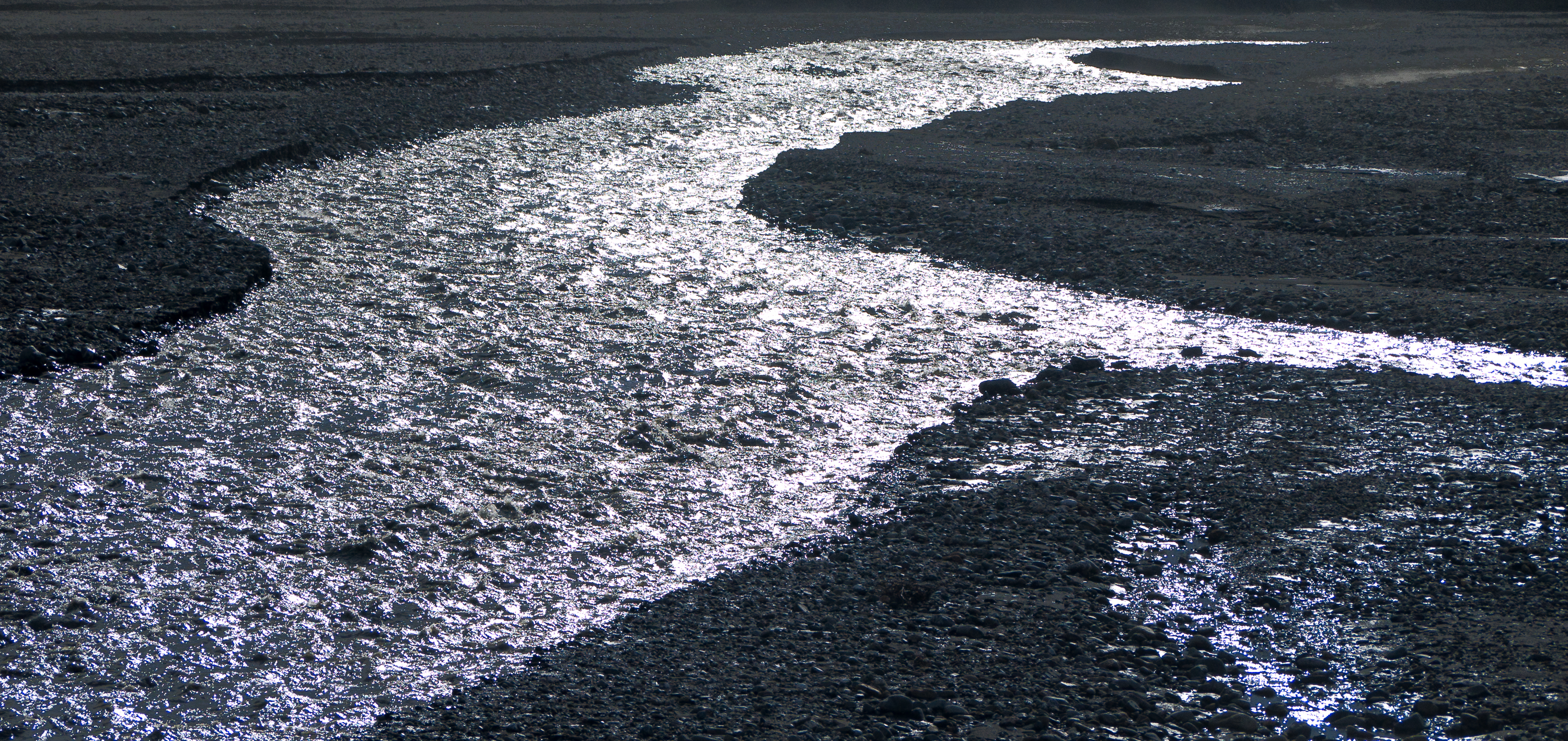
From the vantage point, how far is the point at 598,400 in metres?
6.01

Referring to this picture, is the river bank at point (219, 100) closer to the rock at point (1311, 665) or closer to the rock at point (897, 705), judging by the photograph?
the rock at point (897, 705)

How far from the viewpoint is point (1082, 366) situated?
21.2 ft

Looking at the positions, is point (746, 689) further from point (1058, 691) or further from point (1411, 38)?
point (1411, 38)

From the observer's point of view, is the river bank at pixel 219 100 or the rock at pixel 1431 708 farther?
the river bank at pixel 219 100

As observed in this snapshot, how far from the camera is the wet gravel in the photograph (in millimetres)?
3453

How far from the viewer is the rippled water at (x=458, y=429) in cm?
384

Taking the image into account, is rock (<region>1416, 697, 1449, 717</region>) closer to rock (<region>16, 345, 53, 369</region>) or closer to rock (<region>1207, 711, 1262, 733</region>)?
rock (<region>1207, 711, 1262, 733</region>)

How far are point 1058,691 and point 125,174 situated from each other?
9.11 m

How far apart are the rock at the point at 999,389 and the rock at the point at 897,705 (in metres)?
2.81

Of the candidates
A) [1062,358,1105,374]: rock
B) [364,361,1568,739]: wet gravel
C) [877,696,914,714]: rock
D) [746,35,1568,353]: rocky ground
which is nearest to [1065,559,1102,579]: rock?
[364,361,1568,739]: wet gravel

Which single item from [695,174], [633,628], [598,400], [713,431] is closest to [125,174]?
[695,174]

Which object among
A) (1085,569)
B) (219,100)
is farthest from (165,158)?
(1085,569)

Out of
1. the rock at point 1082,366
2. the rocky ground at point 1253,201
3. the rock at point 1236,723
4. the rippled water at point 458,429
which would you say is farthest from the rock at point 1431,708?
the rocky ground at point 1253,201

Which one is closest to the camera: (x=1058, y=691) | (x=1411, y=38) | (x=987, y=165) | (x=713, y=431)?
(x=1058, y=691)
